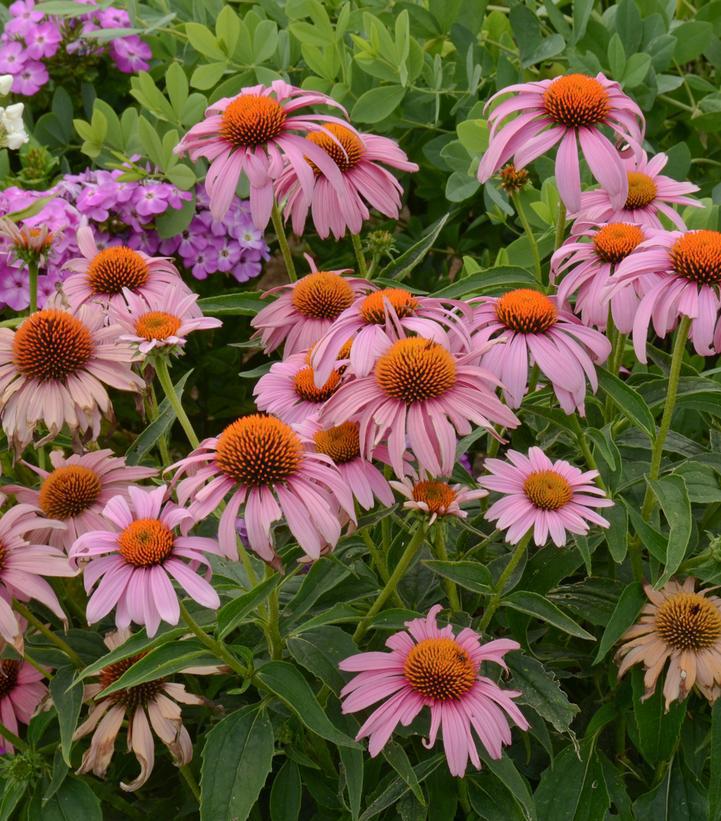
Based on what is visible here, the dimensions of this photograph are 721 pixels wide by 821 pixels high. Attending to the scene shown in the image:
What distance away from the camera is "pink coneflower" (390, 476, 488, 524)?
1.20 m

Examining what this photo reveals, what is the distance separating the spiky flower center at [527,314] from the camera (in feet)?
4.29

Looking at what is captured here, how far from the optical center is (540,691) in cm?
134

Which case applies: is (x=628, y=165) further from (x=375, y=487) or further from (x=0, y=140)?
(x=0, y=140)

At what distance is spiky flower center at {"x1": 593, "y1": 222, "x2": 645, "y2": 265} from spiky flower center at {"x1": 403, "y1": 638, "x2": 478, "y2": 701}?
0.55 m

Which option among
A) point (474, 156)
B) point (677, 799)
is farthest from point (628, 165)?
point (677, 799)

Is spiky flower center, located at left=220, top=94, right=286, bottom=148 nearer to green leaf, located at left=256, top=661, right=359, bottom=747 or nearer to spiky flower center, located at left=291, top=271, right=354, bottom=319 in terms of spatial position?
spiky flower center, located at left=291, top=271, right=354, bottom=319

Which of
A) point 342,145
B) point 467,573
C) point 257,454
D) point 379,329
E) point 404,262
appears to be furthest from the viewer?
point 404,262

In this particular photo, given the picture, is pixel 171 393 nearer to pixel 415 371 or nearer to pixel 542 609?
pixel 415 371

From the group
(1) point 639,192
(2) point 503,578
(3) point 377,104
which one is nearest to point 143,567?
(2) point 503,578

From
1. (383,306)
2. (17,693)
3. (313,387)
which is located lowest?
(17,693)

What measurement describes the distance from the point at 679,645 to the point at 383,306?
602 mm

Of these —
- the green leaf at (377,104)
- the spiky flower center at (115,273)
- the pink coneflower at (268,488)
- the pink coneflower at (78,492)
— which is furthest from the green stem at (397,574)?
the green leaf at (377,104)

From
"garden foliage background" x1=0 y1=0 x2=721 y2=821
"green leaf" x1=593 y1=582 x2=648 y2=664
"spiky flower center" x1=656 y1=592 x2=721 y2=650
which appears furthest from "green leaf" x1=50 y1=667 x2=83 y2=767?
"spiky flower center" x1=656 y1=592 x2=721 y2=650

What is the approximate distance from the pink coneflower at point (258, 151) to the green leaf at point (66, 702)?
0.64m
